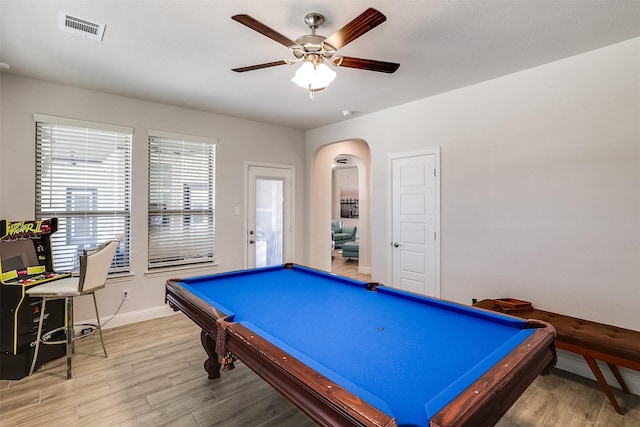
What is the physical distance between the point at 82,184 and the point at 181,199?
1056 millimetres

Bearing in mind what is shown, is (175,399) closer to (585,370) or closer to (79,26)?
(79,26)

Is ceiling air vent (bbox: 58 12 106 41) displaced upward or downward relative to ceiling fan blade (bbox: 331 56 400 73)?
upward

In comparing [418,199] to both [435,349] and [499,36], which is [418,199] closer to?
[499,36]

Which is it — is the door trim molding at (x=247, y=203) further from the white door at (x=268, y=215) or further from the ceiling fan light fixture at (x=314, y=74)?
the ceiling fan light fixture at (x=314, y=74)

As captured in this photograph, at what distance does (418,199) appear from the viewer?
3758mm

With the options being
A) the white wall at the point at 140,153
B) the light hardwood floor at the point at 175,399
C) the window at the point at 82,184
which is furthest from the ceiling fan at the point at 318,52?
the window at the point at 82,184

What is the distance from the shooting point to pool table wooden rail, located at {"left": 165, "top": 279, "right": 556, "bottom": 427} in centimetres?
87

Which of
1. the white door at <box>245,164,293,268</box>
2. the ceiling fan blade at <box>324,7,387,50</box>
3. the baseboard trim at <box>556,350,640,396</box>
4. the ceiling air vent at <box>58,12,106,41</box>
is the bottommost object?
the baseboard trim at <box>556,350,640,396</box>

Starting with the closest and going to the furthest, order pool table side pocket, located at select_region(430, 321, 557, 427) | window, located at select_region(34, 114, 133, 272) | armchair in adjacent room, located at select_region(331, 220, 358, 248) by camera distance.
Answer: pool table side pocket, located at select_region(430, 321, 557, 427)
window, located at select_region(34, 114, 133, 272)
armchair in adjacent room, located at select_region(331, 220, 358, 248)

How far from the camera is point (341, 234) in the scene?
9273 millimetres

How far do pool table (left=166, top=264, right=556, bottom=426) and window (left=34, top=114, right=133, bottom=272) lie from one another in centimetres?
194

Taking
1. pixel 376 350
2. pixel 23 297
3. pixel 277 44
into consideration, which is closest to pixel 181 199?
pixel 23 297

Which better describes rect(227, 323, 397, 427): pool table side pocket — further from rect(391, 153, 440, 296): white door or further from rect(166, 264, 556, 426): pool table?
rect(391, 153, 440, 296): white door

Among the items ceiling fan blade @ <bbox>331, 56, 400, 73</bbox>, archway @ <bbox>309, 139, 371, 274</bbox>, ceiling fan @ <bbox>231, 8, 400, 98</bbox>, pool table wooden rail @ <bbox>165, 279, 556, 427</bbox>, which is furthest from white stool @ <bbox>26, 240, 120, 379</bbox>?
archway @ <bbox>309, 139, 371, 274</bbox>
